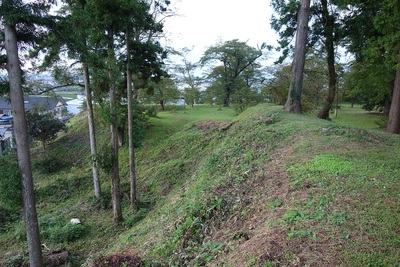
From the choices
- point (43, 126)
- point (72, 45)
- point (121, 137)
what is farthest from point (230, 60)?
point (72, 45)

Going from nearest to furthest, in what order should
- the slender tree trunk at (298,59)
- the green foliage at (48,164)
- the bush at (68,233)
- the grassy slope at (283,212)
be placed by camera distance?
1. the grassy slope at (283,212)
2. the bush at (68,233)
3. the slender tree trunk at (298,59)
4. the green foliage at (48,164)

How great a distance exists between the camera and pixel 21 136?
491cm

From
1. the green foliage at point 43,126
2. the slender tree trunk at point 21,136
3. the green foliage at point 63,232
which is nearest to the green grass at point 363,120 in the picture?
the green foliage at point 63,232

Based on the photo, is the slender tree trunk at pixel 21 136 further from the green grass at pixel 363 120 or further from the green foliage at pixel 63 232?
the green grass at pixel 363 120

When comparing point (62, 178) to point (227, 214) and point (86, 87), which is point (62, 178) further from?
point (227, 214)

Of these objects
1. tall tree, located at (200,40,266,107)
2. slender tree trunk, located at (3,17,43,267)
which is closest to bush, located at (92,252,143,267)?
slender tree trunk, located at (3,17,43,267)

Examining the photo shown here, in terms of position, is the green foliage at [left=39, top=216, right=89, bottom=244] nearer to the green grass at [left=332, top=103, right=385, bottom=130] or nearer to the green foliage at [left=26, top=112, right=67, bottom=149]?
the green foliage at [left=26, top=112, right=67, bottom=149]

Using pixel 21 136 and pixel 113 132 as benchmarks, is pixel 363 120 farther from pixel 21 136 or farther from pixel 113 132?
pixel 21 136

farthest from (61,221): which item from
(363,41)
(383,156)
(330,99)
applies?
(363,41)

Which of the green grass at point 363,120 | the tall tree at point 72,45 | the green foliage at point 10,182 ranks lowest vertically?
the green foliage at point 10,182

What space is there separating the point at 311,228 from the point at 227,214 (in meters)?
1.39

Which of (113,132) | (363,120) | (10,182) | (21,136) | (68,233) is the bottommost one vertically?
(68,233)

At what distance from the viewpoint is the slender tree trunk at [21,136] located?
15.3 feet

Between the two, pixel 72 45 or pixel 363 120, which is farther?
pixel 363 120
